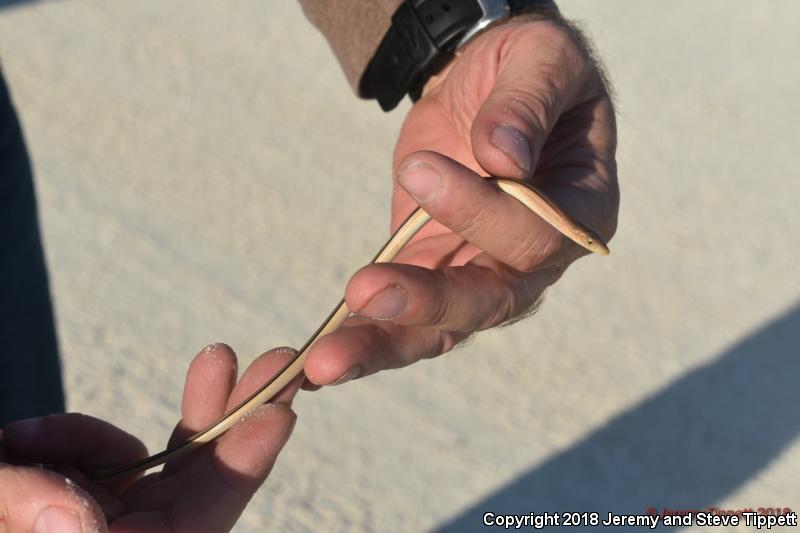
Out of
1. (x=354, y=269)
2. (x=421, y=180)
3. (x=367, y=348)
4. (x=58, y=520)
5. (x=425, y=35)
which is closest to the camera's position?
(x=58, y=520)

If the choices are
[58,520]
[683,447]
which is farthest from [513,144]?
[683,447]

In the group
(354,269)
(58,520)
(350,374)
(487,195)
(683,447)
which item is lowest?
(683,447)

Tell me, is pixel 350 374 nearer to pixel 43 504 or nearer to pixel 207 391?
pixel 207 391

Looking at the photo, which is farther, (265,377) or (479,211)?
(265,377)

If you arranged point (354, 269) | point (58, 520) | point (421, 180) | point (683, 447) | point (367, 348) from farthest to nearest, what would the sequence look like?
point (354, 269), point (683, 447), point (367, 348), point (421, 180), point (58, 520)

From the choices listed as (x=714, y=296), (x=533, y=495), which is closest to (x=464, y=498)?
(x=533, y=495)

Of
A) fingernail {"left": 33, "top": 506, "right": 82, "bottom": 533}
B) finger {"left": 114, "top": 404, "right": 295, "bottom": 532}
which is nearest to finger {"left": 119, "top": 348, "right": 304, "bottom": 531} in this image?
finger {"left": 114, "top": 404, "right": 295, "bottom": 532}
